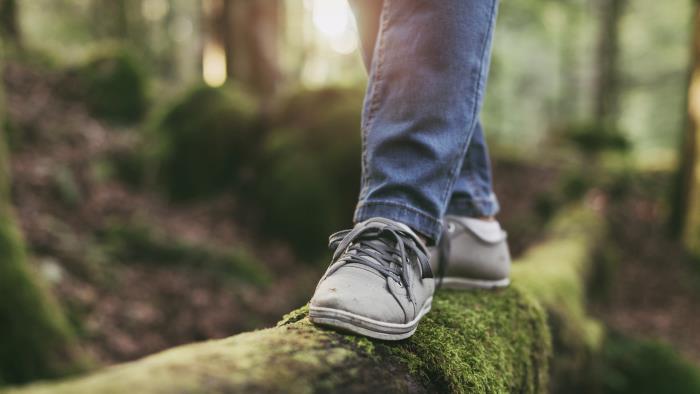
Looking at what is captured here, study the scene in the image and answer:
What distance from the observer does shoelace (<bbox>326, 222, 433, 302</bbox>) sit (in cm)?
140

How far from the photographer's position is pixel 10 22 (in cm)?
1042

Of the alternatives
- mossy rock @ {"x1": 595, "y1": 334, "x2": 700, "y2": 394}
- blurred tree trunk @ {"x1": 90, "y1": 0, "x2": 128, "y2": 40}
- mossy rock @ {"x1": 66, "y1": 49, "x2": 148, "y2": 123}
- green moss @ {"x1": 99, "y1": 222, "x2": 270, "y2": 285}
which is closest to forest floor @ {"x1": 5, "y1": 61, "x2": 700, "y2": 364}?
green moss @ {"x1": 99, "y1": 222, "x2": 270, "y2": 285}

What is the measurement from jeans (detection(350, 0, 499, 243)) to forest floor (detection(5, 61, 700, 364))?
3.23 meters

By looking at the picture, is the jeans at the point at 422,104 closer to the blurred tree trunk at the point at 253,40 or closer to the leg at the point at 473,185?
the leg at the point at 473,185

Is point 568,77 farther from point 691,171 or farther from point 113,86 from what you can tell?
point 113,86

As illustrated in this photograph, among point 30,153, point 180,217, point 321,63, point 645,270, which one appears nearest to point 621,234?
point 645,270

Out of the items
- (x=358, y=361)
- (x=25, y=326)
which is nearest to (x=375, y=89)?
(x=358, y=361)

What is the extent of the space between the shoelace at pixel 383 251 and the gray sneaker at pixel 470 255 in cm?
34

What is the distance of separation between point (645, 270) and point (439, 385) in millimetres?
7024

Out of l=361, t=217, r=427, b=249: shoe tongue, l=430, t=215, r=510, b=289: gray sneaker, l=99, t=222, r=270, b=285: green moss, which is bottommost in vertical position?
l=99, t=222, r=270, b=285: green moss

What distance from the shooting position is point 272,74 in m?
9.80

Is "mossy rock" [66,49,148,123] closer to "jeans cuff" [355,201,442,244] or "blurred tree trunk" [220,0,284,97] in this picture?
"blurred tree trunk" [220,0,284,97]

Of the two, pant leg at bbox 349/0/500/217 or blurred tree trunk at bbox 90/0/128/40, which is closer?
pant leg at bbox 349/0/500/217

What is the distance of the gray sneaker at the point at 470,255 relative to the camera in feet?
6.15
